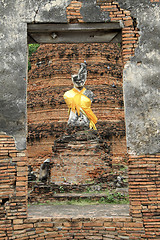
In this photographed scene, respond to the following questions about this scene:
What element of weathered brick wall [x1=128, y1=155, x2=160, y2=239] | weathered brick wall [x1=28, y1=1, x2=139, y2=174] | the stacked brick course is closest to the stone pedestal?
weathered brick wall [x1=28, y1=1, x2=139, y2=174]

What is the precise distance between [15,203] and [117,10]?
374 centimetres

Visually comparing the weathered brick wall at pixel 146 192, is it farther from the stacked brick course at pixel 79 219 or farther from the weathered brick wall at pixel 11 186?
the weathered brick wall at pixel 11 186

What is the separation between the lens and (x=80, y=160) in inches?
367

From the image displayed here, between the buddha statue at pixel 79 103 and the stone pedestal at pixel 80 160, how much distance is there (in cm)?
50

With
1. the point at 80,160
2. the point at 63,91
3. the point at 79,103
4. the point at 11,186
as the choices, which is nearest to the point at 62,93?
the point at 63,91

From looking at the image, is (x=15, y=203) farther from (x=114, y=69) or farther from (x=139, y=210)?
(x=114, y=69)

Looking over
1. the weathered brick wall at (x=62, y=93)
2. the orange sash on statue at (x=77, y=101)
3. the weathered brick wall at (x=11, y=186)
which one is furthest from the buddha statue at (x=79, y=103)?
the weathered brick wall at (x=11, y=186)

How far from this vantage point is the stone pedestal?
9.20 m

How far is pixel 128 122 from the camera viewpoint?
5.67 m

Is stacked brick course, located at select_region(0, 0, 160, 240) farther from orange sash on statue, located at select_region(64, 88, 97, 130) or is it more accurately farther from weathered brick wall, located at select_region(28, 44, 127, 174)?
weathered brick wall, located at select_region(28, 44, 127, 174)

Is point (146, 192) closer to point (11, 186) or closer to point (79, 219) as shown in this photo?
point (79, 219)

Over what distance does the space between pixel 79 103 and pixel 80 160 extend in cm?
176

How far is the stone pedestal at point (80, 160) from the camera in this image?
9203 mm

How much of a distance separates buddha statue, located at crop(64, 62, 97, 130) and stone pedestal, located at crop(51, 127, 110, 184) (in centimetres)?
50
